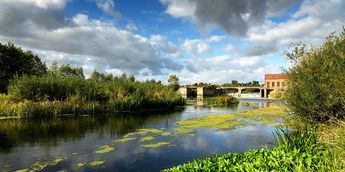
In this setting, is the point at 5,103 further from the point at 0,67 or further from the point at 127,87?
the point at 0,67

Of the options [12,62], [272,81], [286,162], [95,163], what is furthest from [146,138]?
[272,81]

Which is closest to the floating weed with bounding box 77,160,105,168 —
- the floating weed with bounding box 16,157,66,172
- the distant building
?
the floating weed with bounding box 16,157,66,172

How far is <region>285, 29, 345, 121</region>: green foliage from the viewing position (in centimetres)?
1123

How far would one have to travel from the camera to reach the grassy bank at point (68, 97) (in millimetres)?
22266

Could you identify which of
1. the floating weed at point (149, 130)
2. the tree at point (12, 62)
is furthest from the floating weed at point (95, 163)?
the tree at point (12, 62)

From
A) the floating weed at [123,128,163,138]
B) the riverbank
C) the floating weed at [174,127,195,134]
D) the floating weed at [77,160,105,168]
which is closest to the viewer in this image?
the riverbank

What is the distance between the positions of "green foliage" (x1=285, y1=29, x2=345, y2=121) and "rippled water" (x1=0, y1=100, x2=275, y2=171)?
7.61 ft

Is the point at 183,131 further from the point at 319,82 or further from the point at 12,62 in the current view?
the point at 12,62

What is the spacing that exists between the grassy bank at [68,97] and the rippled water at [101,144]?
2.80m

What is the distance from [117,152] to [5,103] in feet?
49.9

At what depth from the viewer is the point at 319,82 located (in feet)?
41.1

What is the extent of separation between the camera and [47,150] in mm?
12047

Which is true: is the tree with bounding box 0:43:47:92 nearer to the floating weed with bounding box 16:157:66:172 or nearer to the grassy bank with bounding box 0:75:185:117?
the grassy bank with bounding box 0:75:185:117

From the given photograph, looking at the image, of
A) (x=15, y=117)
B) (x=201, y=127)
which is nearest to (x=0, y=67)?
(x=15, y=117)
